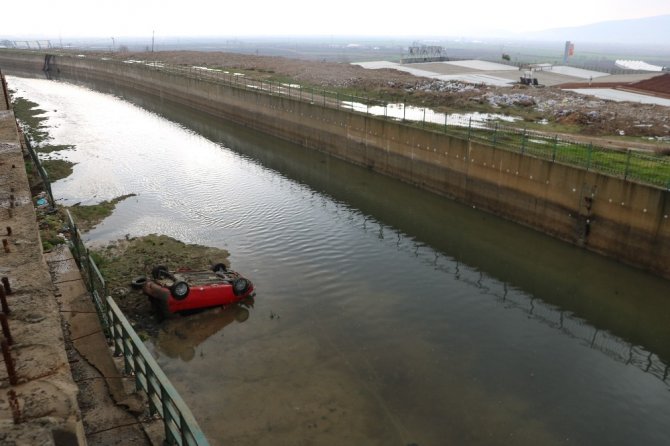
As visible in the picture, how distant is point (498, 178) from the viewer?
23.2 metres

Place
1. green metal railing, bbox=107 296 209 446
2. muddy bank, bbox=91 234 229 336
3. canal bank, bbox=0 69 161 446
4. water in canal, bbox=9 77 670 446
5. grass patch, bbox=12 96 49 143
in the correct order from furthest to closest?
grass patch, bbox=12 96 49 143 → muddy bank, bbox=91 234 229 336 → water in canal, bbox=9 77 670 446 → green metal railing, bbox=107 296 209 446 → canal bank, bbox=0 69 161 446

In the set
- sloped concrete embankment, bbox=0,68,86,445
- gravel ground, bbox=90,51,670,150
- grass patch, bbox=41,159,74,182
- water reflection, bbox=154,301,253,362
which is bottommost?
water reflection, bbox=154,301,253,362

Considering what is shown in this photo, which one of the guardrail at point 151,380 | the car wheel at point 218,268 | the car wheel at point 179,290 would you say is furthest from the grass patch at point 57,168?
the guardrail at point 151,380

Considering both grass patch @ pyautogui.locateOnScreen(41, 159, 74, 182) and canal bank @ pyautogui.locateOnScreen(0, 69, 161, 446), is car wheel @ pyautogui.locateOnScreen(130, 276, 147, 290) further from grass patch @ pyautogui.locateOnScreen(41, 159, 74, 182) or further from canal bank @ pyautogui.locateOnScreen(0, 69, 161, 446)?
grass patch @ pyautogui.locateOnScreen(41, 159, 74, 182)

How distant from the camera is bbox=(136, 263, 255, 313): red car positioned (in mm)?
13766

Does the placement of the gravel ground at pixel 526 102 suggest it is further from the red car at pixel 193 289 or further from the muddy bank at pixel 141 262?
the muddy bank at pixel 141 262

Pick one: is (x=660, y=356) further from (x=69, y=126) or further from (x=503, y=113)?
(x=69, y=126)

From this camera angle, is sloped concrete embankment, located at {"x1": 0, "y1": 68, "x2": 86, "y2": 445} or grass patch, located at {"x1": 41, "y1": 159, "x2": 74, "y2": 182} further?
grass patch, located at {"x1": 41, "y1": 159, "x2": 74, "y2": 182}

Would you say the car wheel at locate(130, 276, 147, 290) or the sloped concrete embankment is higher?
the sloped concrete embankment

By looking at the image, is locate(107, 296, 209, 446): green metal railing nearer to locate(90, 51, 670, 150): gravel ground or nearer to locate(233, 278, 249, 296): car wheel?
locate(233, 278, 249, 296): car wheel

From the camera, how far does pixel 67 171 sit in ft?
95.8

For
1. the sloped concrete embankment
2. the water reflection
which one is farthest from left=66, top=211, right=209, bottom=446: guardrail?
the water reflection

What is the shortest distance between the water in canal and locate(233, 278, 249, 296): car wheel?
669 millimetres

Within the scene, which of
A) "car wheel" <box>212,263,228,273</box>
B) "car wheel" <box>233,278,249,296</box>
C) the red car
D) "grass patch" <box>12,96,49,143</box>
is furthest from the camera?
"grass patch" <box>12,96,49,143</box>
